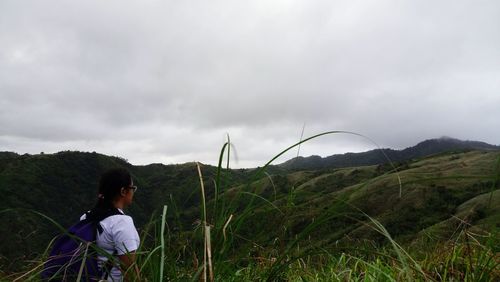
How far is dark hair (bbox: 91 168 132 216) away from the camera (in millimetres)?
3330

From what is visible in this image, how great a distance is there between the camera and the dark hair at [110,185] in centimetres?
333

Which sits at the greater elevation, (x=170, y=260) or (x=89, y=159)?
(x=89, y=159)

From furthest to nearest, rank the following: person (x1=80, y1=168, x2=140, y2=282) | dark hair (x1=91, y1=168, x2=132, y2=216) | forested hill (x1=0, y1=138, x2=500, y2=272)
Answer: dark hair (x1=91, y1=168, x2=132, y2=216)
person (x1=80, y1=168, x2=140, y2=282)
forested hill (x1=0, y1=138, x2=500, y2=272)

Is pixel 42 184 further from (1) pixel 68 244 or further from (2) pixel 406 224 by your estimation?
(1) pixel 68 244

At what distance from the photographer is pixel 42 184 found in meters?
119

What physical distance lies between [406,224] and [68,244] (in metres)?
68.1

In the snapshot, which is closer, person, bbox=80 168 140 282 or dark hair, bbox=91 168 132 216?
person, bbox=80 168 140 282

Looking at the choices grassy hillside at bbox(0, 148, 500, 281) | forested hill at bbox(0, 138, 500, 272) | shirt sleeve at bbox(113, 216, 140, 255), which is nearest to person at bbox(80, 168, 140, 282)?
shirt sleeve at bbox(113, 216, 140, 255)

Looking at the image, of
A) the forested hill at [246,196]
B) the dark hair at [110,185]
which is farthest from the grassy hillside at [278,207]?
the dark hair at [110,185]

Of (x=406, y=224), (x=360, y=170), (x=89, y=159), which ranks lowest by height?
(x=406, y=224)

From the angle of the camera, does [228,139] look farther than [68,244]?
No

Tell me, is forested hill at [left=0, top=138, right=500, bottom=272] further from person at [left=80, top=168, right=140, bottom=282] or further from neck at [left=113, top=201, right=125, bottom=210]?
neck at [left=113, top=201, right=125, bottom=210]

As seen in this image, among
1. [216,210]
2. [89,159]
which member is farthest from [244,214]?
[89,159]

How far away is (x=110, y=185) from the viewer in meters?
3.49
